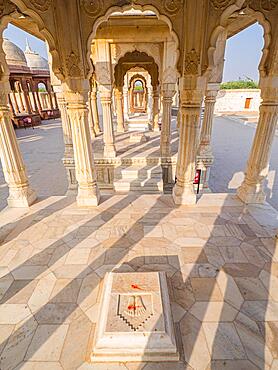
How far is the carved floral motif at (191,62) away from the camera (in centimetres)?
349

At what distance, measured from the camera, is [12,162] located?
4.27m

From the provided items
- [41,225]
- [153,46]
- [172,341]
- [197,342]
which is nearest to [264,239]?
[197,342]

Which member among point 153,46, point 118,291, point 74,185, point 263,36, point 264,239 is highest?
point 153,46

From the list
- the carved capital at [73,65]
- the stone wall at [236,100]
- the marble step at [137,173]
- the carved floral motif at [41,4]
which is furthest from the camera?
the stone wall at [236,100]

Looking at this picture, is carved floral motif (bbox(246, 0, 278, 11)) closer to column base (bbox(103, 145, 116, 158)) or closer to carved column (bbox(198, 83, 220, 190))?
carved column (bbox(198, 83, 220, 190))

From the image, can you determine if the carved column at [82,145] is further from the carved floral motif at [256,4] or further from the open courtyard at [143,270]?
the carved floral motif at [256,4]

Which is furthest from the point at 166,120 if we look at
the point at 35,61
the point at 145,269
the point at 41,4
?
the point at 35,61

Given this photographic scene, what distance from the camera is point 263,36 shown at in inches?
139

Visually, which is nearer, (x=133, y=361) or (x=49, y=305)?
(x=133, y=361)

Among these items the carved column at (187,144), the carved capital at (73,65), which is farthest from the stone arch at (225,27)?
the carved capital at (73,65)

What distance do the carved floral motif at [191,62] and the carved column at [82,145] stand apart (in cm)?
183

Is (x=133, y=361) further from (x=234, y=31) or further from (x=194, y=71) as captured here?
(x=234, y=31)

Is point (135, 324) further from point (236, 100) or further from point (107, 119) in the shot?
point (236, 100)

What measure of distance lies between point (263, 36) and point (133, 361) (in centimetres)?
498
